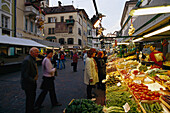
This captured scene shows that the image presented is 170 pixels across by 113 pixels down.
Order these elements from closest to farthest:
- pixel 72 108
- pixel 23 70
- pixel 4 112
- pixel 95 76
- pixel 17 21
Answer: pixel 72 108 → pixel 23 70 → pixel 4 112 → pixel 95 76 → pixel 17 21

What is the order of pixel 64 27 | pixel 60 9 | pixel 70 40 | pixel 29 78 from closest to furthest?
pixel 29 78
pixel 70 40
pixel 64 27
pixel 60 9

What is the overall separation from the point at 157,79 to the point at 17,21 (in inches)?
691

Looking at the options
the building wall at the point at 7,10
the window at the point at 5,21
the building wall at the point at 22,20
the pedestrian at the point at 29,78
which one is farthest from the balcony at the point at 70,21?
the pedestrian at the point at 29,78

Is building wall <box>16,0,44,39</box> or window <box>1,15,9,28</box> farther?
building wall <box>16,0,44,39</box>

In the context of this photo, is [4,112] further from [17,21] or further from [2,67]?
[17,21]

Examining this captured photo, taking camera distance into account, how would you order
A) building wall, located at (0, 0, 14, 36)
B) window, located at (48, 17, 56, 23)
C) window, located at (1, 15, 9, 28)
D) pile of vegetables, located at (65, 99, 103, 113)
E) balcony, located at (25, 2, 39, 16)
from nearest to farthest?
pile of vegetables, located at (65, 99, 103, 113)
building wall, located at (0, 0, 14, 36)
window, located at (1, 15, 9, 28)
balcony, located at (25, 2, 39, 16)
window, located at (48, 17, 56, 23)

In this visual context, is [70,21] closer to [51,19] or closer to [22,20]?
[51,19]

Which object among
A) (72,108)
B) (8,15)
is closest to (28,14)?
(8,15)

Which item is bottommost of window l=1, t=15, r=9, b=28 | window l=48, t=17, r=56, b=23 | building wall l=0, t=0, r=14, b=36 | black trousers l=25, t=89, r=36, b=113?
black trousers l=25, t=89, r=36, b=113

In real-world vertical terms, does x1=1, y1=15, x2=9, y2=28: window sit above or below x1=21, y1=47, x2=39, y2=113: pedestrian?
above

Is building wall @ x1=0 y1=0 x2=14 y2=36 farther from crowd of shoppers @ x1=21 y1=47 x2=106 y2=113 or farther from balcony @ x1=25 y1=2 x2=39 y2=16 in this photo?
crowd of shoppers @ x1=21 y1=47 x2=106 y2=113

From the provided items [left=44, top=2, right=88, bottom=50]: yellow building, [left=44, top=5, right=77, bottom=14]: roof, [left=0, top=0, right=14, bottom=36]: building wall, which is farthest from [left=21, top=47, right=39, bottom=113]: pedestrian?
[left=44, top=5, right=77, bottom=14]: roof

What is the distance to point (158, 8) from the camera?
1.70 meters

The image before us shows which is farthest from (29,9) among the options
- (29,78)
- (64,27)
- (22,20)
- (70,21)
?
(64,27)
